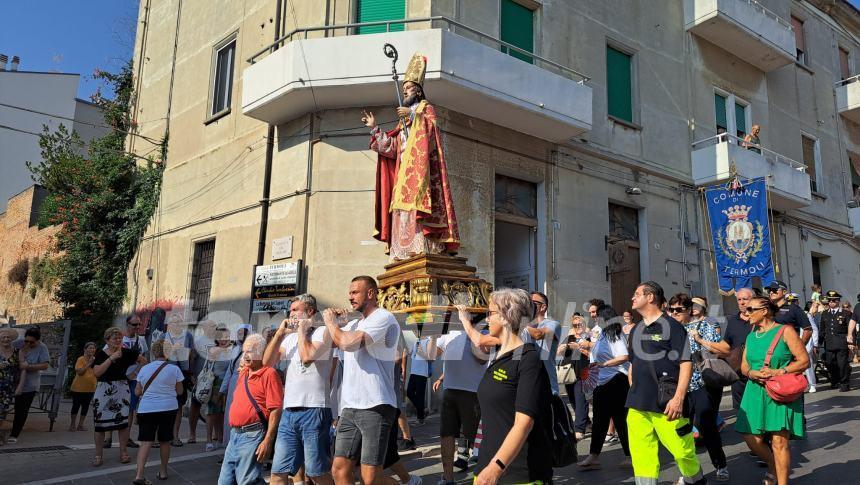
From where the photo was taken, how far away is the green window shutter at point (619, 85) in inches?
581

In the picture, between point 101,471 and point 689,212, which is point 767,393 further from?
point 689,212

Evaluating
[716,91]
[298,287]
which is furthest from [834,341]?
[298,287]

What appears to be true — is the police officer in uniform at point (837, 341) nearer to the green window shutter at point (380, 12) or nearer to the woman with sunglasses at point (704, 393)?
the woman with sunglasses at point (704, 393)

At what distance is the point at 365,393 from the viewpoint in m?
4.36

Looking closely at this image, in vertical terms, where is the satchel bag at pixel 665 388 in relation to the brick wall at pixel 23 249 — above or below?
below

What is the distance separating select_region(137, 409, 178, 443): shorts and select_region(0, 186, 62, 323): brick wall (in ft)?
47.1

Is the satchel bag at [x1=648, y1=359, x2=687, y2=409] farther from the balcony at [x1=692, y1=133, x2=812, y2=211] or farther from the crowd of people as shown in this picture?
the balcony at [x1=692, y1=133, x2=812, y2=211]

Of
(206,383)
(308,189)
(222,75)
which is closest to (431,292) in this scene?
(206,383)

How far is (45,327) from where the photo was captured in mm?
13438

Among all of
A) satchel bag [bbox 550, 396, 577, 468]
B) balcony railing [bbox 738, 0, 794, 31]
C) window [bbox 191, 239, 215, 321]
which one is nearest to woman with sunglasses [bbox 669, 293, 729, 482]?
satchel bag [bbox 550, 396, 577, 468]

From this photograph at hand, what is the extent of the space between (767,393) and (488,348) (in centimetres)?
248

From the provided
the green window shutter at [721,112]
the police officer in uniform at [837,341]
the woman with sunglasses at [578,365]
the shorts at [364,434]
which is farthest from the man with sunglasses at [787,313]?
the green window shutter at [721,112]

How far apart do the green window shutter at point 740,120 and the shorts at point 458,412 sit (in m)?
14.8

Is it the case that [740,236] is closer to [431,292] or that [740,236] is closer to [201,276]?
[431,292]
